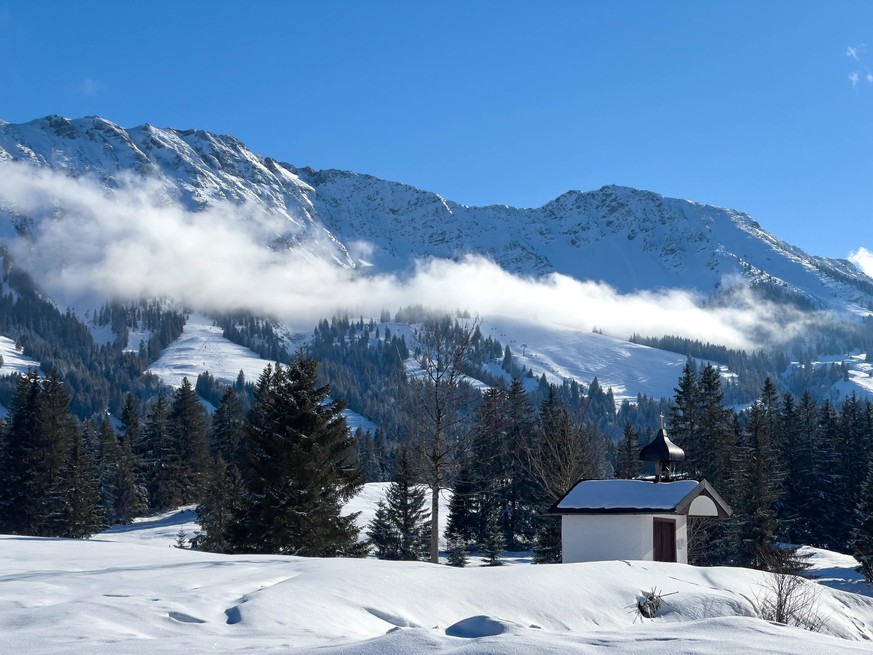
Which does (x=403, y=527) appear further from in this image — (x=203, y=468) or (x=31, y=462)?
(x=203, y=468)

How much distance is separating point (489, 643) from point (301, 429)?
2078cm

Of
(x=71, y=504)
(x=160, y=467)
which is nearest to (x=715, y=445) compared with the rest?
(x=71, y=504)

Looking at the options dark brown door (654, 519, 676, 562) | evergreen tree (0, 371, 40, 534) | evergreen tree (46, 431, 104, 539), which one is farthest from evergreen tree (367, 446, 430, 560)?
dark brown door (654, 519, 676, 562)

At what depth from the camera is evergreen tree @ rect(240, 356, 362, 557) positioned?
26.6 metres

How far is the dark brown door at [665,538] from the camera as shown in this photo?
85.4 feet

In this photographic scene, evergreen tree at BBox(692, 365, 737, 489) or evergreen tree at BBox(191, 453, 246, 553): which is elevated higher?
evergreen tree at BBox(692, 365, 737, 489)

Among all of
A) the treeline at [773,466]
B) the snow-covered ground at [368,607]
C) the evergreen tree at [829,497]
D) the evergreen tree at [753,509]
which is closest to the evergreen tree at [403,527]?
the treeline at [773,466]

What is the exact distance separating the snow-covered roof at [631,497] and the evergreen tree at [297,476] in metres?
7.29

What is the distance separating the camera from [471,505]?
181 feet

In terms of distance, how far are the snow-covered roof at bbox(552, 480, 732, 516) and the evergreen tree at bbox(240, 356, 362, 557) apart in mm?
7294

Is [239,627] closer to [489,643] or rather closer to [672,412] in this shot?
[489,643]

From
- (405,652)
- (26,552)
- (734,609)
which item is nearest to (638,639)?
(405,652)

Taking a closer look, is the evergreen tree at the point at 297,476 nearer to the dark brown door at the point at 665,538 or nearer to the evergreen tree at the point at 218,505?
the evergreen tree at the point at 218,505

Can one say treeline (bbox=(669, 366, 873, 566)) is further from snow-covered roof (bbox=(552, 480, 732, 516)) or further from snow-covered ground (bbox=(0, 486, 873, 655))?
snow-covered ground (bbox=(0, 486, 873, 655))
